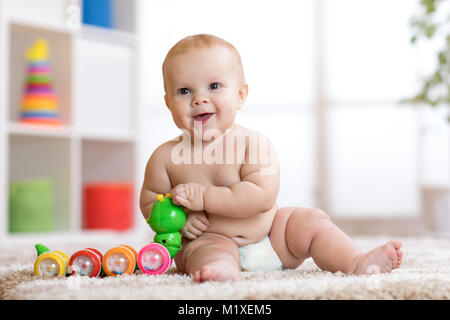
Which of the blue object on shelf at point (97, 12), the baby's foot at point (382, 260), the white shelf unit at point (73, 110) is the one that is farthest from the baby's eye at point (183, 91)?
the blue object on shelf at point (97, 12)

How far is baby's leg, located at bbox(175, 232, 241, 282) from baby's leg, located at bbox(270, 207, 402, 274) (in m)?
0.09

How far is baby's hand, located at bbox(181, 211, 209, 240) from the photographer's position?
1.00 metres

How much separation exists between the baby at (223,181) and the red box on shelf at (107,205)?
1.36 m

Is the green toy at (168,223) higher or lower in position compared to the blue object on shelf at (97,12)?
lower

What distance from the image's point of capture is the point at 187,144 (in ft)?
3.42

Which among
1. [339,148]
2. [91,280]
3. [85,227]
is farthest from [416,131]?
[91,280]

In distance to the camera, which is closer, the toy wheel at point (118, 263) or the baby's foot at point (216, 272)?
the baby's foot at point (216, 272)

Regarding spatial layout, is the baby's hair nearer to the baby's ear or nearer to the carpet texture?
the baby's ear

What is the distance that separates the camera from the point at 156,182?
1.05 m

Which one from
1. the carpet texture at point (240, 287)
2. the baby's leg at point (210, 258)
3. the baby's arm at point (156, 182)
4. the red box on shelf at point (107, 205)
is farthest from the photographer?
the red box on shelf at point (107, 205)

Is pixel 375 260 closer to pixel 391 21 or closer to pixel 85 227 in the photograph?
pixel 85 227

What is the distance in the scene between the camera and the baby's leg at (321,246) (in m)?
0.90

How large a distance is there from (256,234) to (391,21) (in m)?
2.49

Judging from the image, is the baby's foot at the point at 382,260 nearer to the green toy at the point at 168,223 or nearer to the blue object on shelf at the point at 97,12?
the green toy at the point at 168,223
